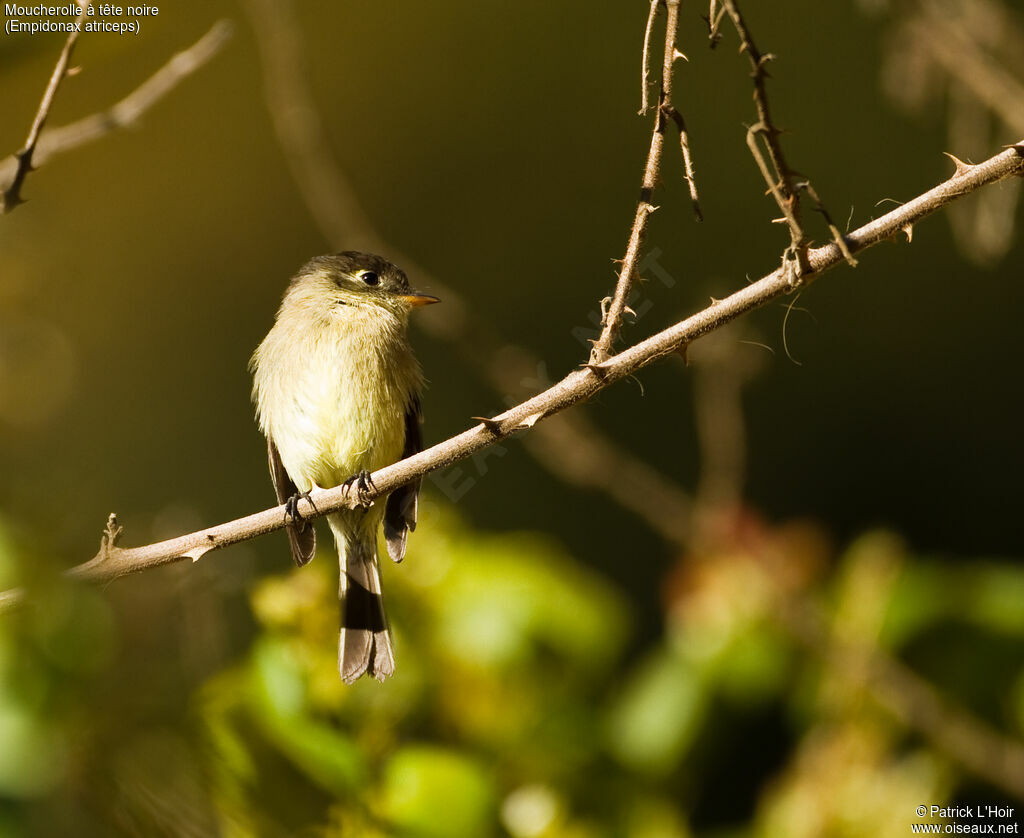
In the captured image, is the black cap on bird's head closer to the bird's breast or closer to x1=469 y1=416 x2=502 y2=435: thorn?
the bird's breast

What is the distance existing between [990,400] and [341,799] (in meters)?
4.65

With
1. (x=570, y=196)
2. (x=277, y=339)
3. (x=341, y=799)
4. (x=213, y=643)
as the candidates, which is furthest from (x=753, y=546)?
(x=570, y=196)

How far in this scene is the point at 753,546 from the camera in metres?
2.53

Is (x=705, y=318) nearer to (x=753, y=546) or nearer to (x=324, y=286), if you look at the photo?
(x=753, y=546)

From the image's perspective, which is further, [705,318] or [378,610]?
[378,610]

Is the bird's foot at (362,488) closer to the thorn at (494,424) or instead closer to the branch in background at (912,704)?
the thorn at (494,424)

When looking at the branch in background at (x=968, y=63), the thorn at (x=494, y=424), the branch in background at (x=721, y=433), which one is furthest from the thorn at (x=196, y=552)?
the branch in background at (x=968, y=63)

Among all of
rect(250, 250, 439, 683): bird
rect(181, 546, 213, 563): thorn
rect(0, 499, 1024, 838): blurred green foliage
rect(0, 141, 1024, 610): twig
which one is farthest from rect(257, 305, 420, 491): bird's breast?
rect(181, 546, 213, 563): thorn

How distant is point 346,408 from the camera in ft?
10.7

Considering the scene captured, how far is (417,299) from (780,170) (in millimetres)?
1984

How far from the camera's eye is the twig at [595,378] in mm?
1617

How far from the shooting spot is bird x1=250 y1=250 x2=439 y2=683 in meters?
3.26

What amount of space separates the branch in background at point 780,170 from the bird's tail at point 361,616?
1.03 meters

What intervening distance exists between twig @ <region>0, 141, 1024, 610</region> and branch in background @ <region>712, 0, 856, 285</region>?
3 cm
